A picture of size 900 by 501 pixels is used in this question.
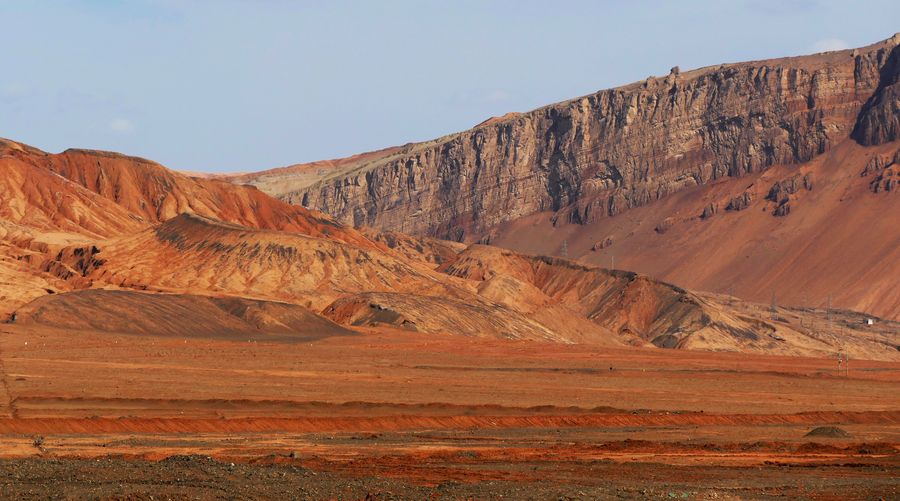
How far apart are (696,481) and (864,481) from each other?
4.80 metres

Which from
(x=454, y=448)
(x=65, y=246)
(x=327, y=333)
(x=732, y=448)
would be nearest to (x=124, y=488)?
(x=454, y=448)

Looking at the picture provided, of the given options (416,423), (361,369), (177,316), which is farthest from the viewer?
(177,316)

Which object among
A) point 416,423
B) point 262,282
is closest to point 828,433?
point 416,423

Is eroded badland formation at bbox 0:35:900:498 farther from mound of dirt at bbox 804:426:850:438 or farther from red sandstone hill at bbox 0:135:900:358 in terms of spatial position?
red sandstone hill at bbox 0:135:900:358

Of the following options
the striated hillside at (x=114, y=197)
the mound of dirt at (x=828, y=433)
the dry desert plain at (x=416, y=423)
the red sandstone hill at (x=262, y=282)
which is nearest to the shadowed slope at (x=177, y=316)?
the red sandstone hill at (x=262, y=282)

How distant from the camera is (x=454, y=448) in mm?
47406

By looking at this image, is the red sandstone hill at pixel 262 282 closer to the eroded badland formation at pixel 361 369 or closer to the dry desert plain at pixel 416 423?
the eroded badland formation at pixel 361 369

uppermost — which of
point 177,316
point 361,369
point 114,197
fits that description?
point 114,197

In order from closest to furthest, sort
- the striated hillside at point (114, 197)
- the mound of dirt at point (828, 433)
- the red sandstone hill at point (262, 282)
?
the mound of dirt at point (828, 433)
the red sandstone hill at point (262, 282)
the striated hillside at point (114, 197)

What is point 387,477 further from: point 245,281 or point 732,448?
point 245,281

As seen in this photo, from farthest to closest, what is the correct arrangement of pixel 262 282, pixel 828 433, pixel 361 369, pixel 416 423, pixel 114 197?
pixel 114 197
pixel 262 282
pixel 361 369
pixel 416 423
pixel 828 433

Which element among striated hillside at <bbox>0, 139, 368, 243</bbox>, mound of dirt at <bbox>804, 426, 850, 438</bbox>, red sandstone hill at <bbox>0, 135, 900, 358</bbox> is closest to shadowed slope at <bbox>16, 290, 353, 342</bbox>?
red sandstone hill at <bbox>0, 135, 900, 358</bbox>

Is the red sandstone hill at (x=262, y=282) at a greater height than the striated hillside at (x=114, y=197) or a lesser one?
lesser

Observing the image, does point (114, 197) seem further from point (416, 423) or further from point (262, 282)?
point (416, 423)
